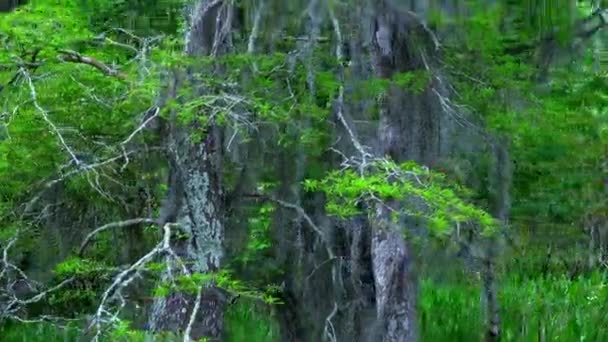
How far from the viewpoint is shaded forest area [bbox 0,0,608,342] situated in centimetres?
454

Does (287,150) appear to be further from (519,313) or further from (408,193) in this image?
(519,313)

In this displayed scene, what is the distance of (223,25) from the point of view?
527 centimetres

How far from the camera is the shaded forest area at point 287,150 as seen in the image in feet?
14.9

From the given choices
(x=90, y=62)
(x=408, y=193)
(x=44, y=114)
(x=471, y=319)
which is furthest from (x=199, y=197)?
(x=471, y=319)

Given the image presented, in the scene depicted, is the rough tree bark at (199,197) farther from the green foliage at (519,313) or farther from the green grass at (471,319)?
the green foliage at (519,313)

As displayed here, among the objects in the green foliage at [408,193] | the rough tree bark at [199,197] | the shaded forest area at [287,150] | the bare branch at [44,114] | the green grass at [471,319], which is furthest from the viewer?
the green grass at [471,319]

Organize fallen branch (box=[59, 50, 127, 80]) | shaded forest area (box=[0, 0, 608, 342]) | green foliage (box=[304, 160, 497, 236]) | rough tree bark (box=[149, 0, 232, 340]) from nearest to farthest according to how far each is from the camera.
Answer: green foliage (box=[304, 160, 497, 236])
shaded forest area (box=[0, 0, 608, 342])
rough tree bark (box=[149, 0, 232, 340])
fallen branch (box=[59, 50, 127, 80])

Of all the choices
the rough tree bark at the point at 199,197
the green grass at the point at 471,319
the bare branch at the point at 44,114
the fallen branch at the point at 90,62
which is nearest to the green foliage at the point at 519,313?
the green grass at the point at 471,319

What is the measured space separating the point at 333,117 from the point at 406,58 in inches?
22.8

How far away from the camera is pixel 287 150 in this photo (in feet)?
17.6

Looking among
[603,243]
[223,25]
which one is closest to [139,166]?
[223,25]

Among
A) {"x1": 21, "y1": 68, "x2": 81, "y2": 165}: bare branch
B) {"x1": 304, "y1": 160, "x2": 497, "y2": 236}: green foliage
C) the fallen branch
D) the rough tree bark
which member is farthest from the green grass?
{"x1": 304, "y1": 160, "x2": 497, "y2": 236}: green foliage

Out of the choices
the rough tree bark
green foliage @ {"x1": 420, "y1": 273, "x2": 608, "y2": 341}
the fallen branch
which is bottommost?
green foliage @ {"x1": 420, "y1": 273, "x2": 608, "y2": 341}

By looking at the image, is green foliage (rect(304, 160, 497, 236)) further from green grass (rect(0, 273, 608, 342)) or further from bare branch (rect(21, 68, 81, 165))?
green grass (rect(0, 273, 608, 342))
